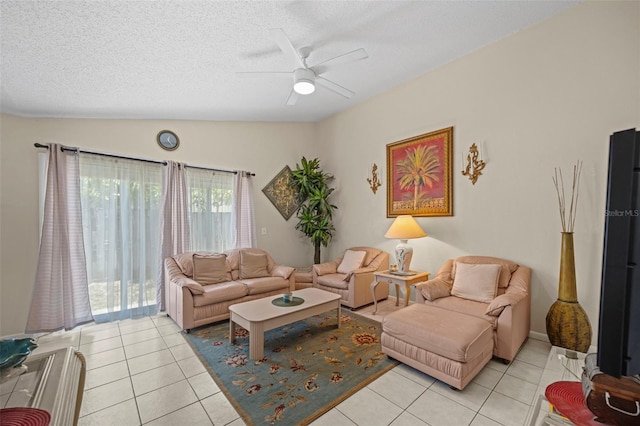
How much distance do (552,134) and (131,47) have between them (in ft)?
14.2

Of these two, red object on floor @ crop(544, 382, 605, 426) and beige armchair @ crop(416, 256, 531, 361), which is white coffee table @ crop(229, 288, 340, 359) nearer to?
beige armchair @ crop(416, 256, 531, 361)

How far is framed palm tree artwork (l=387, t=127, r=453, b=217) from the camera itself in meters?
3.68

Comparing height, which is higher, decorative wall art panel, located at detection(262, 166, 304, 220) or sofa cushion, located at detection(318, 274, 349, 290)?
decorative wall art panel, located at detection(262, 166, 304, 220)

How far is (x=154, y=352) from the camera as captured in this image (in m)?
2.71

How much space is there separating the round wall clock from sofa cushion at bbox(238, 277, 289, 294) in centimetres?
240

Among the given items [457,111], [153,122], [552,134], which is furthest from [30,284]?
[552,134]

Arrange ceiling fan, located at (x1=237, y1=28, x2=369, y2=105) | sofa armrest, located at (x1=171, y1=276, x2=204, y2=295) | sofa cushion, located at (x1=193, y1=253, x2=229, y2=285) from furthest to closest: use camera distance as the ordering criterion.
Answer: sofa cushion, located at (x1=193, y1=253, x2=229, y2=285), sofa armrest, located at (x1=171, y1=276, x2=204, y2=295), ceiling fan, located at (x1=237, y1=28, x2=369, y2=105)

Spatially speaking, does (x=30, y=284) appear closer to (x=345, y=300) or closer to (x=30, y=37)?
(x=30, y=37)

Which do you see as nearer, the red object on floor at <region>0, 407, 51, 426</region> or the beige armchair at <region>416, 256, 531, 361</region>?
the red object on floor at <region>0, 407, 51, 426</region>

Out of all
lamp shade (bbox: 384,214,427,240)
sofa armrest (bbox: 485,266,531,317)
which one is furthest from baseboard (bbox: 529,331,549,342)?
lamp shade (bbox: 384,214,427,240)

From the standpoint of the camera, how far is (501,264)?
303 cm

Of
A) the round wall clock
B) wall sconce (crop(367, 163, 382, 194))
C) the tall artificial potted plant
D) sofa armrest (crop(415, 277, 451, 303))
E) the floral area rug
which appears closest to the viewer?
the floral area rug

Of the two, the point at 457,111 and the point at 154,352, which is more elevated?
the point at 457,111

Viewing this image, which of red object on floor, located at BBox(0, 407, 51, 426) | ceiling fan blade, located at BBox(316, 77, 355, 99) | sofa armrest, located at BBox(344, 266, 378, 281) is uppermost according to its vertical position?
ceiling fan blade, located at BBox(316, 77, 355, 99)
